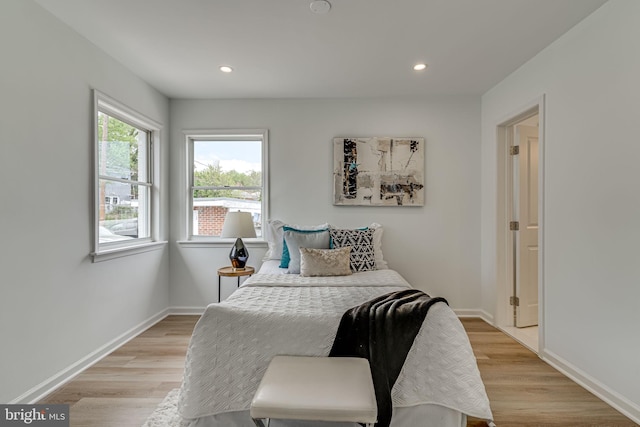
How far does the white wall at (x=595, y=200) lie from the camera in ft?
6.15

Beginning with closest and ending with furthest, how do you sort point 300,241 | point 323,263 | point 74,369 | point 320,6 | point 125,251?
point 320,6 < point 74,369 < point 323,263 < point 125,251 < point 300,241

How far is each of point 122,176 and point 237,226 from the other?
118cm

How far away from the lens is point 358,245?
3057 millimetres

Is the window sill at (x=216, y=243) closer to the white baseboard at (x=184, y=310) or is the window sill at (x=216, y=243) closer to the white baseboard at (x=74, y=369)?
the white baseboard at (x=184, y=310)

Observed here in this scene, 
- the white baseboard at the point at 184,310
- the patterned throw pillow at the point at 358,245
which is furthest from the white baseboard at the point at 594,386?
the white baseboard at the point at 184,310

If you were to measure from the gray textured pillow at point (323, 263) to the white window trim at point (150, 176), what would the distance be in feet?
5.32

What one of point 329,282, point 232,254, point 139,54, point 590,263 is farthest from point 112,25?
point 590,263

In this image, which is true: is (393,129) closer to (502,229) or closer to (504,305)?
(502,229)

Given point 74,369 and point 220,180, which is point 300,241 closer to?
point 220,180

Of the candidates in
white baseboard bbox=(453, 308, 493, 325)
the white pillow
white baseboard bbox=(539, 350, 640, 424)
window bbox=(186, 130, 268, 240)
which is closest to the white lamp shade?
the white pillow

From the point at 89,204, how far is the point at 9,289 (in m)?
0.81

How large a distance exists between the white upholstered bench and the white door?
2.54m

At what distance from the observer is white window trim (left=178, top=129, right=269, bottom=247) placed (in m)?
3.66

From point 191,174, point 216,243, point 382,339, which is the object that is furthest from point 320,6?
point 216,243
